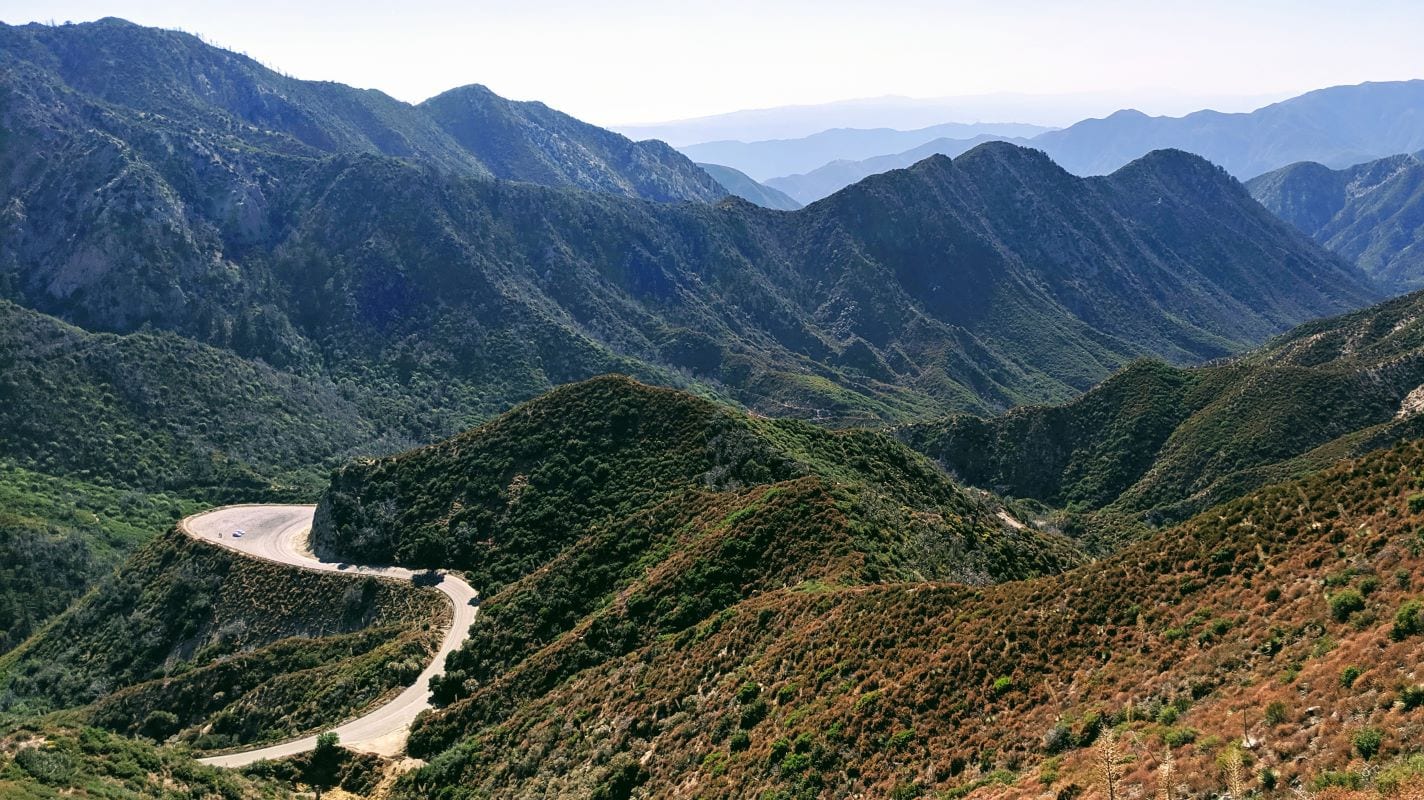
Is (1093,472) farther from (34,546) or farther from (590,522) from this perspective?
(34,546)

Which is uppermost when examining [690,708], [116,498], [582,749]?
[690,708]

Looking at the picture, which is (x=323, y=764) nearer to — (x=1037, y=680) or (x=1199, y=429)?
(x=1037, y=680)

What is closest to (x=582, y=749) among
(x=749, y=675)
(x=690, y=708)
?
(x=690, y=708)

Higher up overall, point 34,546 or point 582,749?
point 582,749

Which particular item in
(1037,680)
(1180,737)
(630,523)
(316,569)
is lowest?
(316,569)

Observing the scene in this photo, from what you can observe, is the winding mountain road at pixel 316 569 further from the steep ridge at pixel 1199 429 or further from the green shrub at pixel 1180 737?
the steep ridge at pixel 1199 429

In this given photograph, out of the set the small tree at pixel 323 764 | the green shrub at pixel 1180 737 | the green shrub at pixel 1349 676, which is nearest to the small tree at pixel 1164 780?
the green shrub at pixel 1180 737

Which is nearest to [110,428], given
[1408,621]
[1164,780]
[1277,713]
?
[1164,780]
